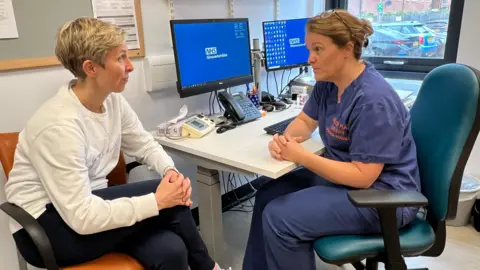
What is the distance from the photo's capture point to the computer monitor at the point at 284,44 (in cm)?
231

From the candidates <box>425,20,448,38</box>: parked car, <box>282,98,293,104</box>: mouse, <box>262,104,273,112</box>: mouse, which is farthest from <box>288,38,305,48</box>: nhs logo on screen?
<box>425,20,448,38</box>: parked car

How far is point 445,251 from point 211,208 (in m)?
1.34

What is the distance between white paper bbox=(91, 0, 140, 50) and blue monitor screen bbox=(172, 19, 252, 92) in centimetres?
23

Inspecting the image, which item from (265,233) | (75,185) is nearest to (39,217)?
(75,185)

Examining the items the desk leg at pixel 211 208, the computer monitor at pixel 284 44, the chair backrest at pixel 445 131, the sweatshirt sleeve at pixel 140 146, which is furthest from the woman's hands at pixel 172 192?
the computer monitor at pixel 284 44

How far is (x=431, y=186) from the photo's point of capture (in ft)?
4.55

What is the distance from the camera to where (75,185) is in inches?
45.6

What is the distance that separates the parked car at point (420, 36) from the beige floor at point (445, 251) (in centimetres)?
122

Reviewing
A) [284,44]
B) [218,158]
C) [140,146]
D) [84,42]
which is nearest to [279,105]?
[284,44]

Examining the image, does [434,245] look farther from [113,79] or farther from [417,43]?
[417,43]

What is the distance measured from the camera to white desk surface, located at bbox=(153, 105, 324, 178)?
143cm

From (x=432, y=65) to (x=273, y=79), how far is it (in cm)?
111

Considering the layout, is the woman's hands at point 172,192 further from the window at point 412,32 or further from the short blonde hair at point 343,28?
the window at point 412,32

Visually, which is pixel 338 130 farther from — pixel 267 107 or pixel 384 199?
pixel 267 107
